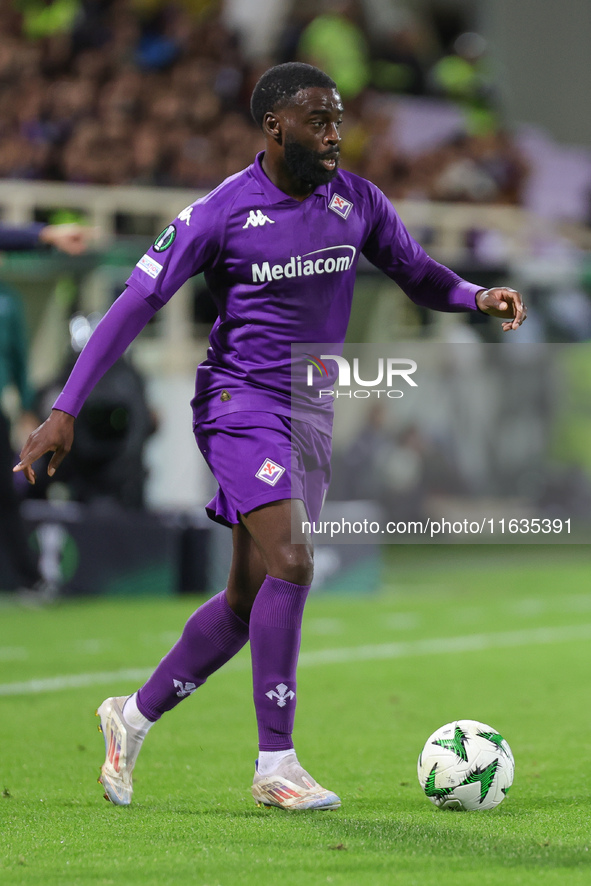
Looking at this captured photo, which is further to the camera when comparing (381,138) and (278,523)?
(381,138)

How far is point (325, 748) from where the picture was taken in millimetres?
4965

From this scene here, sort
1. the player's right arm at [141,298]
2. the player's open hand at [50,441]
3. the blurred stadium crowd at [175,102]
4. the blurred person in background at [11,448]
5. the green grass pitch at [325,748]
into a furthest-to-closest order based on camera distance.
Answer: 1. the blurred stadium crowd at [175,102]
2. the blurred person in background at [11,448]
3. the player's right arm at [141,298]
4. the player's open hand at [50,441]
5. the green grass pitch at [325,748]

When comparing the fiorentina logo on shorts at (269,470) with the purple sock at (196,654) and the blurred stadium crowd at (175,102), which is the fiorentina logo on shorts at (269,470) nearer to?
the purple sock at (196,654)

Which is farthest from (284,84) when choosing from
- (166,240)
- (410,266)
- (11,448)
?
(11,448)

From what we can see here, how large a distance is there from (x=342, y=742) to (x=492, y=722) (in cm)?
77

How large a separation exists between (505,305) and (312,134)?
29.7 inches

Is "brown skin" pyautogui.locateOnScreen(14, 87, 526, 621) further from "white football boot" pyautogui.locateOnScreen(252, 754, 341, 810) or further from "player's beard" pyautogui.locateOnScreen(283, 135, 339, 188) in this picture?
"white football boot" pyautogui.locateOnScreen(252, 754, 341, 810)

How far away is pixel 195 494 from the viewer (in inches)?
437

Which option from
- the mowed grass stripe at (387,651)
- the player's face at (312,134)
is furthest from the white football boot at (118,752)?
the mowed grass stripe at (387,651)

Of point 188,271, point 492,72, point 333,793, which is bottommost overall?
point 333,793

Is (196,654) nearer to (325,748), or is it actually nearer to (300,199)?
(325,748)

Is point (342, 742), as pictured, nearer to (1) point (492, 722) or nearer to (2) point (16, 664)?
(1) point (492, 722)

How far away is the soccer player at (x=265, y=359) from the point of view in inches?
149

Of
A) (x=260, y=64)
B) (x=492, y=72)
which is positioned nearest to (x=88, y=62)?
(x=260, y=64)
